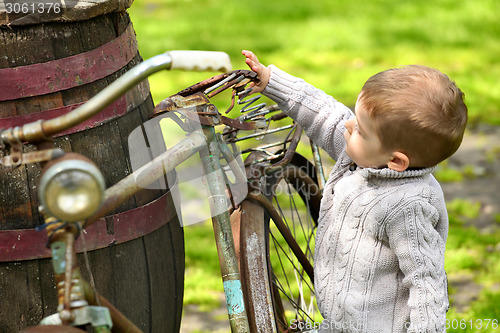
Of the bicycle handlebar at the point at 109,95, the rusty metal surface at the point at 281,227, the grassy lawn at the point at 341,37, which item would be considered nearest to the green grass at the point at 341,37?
the grassy lawn at the point at 341,37

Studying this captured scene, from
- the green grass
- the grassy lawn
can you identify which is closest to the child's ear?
the grassy lawn

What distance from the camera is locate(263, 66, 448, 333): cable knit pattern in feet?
5.91

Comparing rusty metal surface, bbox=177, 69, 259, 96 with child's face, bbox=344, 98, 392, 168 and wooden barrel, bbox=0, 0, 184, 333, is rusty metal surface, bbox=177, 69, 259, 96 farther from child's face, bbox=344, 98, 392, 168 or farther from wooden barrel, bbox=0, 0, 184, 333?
child's face, bbox=344, 98, 392, 168

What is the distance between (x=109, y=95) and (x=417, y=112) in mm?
798

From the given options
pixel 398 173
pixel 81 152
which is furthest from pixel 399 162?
pixel 81 152

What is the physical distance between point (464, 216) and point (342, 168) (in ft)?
6.49

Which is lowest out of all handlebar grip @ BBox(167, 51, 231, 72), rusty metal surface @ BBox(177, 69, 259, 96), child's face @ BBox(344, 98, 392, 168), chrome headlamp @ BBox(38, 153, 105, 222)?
chrome headlamp @ BBox(38, 153, 105, 222)

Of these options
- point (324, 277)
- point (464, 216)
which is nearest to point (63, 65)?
point (324, 277)

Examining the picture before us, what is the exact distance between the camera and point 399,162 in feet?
6.05

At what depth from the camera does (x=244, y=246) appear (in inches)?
80.3

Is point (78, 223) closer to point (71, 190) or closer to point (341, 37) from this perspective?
point (71, 190)

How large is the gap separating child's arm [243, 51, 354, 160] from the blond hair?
295 millimetres

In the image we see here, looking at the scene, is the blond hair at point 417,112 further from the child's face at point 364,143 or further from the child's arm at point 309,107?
the child's arm at point 309,107

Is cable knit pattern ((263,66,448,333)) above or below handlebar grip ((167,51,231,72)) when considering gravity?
below
